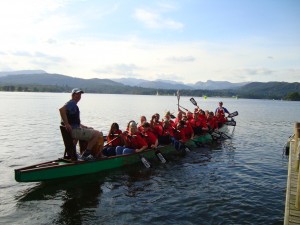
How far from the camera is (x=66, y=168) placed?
12.0 metres

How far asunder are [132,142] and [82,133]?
410 cm

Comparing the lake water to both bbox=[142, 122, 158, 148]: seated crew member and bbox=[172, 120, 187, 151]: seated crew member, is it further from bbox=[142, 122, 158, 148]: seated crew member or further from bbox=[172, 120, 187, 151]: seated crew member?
bbox=[172, 120, 187, 151]: seated crew member

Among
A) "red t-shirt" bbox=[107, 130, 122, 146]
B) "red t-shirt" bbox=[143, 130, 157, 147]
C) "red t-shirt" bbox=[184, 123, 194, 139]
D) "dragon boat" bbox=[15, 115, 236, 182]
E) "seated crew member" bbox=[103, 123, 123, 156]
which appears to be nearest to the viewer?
"dragon boat" bbox=[15, 115, 236, 182]

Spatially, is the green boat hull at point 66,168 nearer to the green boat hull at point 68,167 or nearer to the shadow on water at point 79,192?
the green boat hull at point 68,167

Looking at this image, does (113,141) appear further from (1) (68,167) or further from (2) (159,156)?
(1) (68,167)

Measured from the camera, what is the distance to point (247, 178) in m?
14.5

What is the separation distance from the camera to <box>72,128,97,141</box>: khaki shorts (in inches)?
465

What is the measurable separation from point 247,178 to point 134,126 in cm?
574

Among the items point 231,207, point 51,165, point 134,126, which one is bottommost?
point 231,207

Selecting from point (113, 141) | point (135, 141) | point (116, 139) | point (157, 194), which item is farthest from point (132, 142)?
point (157, 194)

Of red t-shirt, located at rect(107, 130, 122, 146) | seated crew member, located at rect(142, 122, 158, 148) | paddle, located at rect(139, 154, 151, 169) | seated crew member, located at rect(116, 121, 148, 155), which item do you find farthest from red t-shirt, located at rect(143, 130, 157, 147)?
red t-shirt, located at rect(107, 130, 122, 146)

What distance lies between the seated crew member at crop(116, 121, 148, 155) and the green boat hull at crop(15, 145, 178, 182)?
0.38 meters

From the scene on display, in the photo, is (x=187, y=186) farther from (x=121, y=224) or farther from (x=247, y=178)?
(x=121, y=224)

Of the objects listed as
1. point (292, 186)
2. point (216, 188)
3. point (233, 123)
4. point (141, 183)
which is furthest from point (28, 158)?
point (233, 123)
